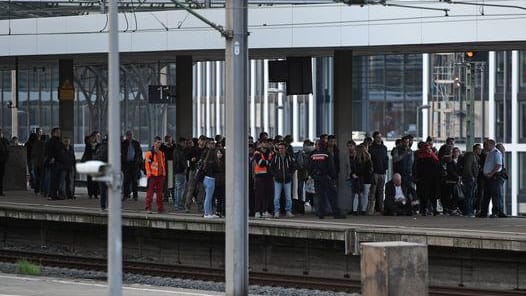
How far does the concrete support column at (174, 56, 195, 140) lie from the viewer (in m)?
31.4

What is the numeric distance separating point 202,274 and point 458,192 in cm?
748

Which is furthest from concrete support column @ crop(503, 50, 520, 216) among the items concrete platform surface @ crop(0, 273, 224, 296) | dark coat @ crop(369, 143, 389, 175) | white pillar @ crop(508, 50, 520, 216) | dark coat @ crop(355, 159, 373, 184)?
concrete platform surface @ crop(0, 273, 224, 296)

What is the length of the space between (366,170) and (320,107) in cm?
3584

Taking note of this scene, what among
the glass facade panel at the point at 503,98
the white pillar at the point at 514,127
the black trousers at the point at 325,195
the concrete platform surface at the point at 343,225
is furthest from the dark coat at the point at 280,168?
the glass facade panel at the point at 503,98

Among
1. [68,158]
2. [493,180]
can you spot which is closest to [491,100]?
[68,158]

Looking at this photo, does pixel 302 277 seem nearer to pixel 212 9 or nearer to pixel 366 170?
pixel 366 170

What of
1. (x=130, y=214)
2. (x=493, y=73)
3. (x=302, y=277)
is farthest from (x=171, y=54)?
(x=493, y=73)

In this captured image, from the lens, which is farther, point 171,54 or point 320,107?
point 320,107

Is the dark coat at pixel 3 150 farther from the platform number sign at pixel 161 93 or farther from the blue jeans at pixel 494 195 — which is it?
the blue jeans at pixel 494 195

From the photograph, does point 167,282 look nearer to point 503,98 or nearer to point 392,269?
point 392,269

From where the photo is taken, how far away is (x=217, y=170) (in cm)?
2459

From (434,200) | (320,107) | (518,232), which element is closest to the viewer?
(518,232)

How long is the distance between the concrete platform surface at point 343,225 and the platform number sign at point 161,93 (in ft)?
11.2

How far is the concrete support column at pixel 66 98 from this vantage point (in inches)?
1309
